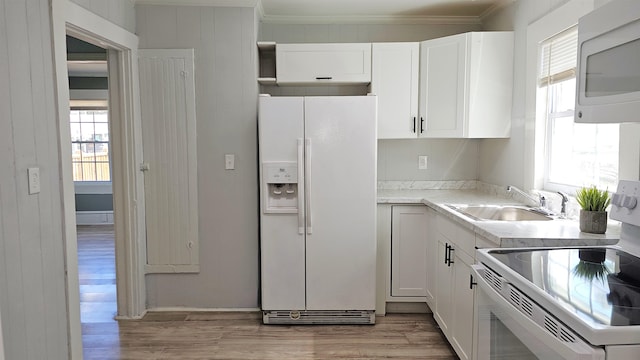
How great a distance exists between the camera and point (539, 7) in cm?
262

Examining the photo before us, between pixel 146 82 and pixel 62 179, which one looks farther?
pixel 146 82

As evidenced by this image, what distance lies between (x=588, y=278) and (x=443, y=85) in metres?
2.08

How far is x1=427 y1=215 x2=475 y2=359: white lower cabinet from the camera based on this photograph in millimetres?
2186

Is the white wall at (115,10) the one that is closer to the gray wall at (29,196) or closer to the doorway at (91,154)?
the gray wall at (29,196)

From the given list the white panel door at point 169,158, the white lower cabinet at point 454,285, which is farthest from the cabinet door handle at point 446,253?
the white panel door at point 169,158

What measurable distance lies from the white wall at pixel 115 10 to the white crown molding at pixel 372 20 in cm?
102

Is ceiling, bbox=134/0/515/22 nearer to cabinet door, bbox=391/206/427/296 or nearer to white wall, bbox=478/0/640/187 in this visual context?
white wall, bbox=478/0/640/187

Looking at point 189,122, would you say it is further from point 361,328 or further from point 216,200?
point 361,328

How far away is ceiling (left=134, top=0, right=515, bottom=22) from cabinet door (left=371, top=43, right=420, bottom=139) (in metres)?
0.32

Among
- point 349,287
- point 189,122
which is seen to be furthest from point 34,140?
point 349,287

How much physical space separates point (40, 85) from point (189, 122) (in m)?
1.20

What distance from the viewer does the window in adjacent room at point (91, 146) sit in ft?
21.9

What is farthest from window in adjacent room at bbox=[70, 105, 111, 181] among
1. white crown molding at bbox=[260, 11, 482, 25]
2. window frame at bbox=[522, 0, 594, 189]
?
window frame at bbox=[522, 0, 594, 189]

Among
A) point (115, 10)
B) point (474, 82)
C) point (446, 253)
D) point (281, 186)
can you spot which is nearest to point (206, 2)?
point (115, 10)
